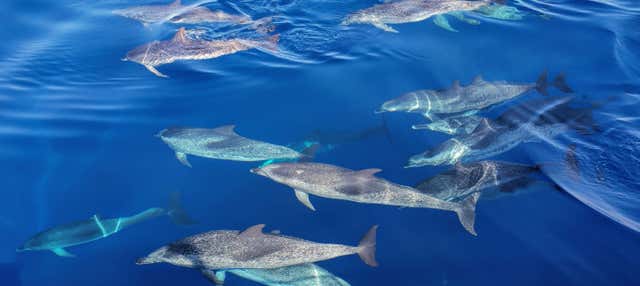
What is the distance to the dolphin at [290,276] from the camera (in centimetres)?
527

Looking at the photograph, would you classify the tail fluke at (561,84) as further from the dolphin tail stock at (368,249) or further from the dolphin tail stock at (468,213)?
the dolphin tail stock at (368,249)

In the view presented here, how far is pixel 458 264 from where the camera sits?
5.86m

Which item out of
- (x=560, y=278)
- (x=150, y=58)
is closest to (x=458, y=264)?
(x=560, y=278)

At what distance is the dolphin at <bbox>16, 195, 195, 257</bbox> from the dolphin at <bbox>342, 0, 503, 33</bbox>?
7.37 metres

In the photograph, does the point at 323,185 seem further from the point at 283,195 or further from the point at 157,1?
the point at 157,1

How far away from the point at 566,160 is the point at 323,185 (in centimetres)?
396

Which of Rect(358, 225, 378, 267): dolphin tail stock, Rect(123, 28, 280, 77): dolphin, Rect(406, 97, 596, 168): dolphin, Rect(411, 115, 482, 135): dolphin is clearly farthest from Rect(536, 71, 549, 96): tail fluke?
Rect(123, 28, 280, 77): dolphin

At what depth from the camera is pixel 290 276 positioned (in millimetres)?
5328

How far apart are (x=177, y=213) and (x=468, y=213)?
13.7 ft

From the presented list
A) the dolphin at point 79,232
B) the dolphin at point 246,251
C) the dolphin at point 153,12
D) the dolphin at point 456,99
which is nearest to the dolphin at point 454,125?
the dolphin at point 456,99

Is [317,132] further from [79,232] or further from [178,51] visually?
[178,51]

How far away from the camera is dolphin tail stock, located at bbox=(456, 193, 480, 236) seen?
19.8ft

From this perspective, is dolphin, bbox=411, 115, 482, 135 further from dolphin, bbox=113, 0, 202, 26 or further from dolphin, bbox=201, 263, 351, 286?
dolphin, bbox=113, 0, 202, 26

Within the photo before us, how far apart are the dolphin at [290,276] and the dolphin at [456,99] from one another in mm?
3884
